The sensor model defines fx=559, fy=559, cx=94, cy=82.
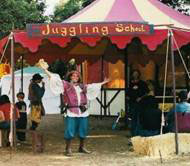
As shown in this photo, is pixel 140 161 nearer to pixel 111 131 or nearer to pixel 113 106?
pixel 111 131

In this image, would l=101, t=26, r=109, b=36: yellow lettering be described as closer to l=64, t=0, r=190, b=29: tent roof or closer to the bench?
l=64, t=0, r=190, b=29: tent roof

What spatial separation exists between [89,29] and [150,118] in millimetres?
2205

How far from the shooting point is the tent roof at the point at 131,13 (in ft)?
40.5

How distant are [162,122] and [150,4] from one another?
152 inches

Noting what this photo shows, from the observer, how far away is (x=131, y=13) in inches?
494

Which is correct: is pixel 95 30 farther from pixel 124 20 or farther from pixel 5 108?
pixel 5 108

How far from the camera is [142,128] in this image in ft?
37.9

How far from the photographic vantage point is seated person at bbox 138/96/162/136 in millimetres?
11242

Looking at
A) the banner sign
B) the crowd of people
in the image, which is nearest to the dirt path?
the crowd of people

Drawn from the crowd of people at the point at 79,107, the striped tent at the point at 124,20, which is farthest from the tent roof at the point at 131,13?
the crowd of people at the point at 79,107

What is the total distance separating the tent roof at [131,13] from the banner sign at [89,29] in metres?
1.52

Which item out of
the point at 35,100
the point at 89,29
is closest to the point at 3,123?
the point at 35,100

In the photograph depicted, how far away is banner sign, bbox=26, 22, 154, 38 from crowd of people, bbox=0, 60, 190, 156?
0.63 m

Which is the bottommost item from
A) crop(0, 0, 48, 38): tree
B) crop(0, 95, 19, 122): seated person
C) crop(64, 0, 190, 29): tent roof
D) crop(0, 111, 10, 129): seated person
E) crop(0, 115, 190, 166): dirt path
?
crop(0, 115, 190, 166): dirt path
